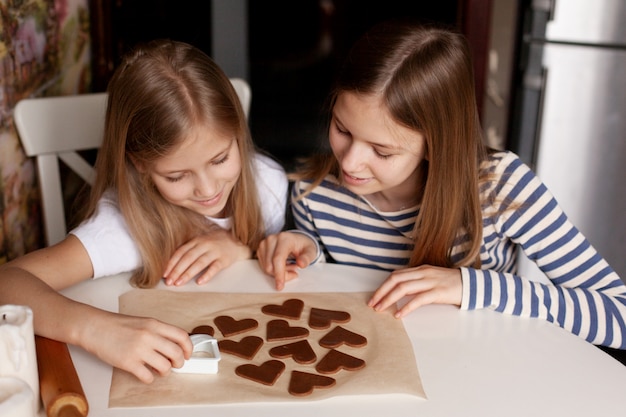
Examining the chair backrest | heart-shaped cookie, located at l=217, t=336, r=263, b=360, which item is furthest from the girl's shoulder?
the chair backrest

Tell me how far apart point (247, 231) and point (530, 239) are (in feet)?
1.81

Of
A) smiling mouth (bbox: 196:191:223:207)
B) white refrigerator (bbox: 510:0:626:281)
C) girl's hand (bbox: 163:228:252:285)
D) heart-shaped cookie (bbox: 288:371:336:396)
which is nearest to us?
heart-shaped cookie (bbox: 288:371:336:396)

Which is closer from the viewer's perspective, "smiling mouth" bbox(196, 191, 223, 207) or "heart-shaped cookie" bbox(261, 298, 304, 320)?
"heart-shaped cookie" bbox(261, 298, 304, 320)

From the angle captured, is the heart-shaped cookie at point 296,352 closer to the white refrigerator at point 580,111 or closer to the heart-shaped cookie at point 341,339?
the heart-shaped cookie at point 341,339

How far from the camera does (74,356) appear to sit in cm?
98

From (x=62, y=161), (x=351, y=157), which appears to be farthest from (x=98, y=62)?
(x=351, y=157)

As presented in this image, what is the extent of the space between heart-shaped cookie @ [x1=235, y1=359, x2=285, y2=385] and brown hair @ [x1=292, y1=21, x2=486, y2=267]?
1.50ft

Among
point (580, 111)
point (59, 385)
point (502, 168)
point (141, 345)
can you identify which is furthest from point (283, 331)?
point (580, 111)

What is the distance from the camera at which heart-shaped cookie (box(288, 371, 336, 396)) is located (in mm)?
903

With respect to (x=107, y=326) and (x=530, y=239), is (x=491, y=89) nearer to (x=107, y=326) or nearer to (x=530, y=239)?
(x=530, y=239)

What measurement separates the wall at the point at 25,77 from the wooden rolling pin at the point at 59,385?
645 millimetres

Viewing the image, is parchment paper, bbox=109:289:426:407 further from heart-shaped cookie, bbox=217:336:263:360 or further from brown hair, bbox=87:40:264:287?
brown hair, bbox=87:40:264:287

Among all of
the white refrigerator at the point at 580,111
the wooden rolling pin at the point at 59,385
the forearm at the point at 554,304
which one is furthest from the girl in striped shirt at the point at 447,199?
the white refrigerator at the point at 580,111

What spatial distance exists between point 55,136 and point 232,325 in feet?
2.81
